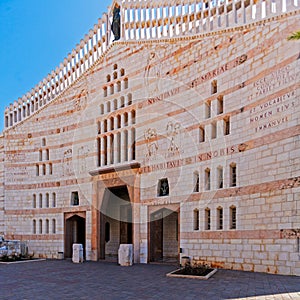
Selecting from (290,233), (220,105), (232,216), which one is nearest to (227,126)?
(220,105)

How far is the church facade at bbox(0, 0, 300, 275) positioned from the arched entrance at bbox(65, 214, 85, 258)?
76 mm

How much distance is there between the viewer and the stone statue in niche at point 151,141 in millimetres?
17236

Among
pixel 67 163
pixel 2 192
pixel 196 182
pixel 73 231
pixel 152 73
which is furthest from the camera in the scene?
pixel 2 192

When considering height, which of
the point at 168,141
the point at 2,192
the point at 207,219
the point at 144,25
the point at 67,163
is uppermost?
the point at 144,25

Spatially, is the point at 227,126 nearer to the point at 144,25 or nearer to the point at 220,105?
the point at 220,105

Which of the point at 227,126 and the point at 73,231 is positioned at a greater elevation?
the point at 227,126

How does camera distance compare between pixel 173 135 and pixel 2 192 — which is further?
pixel 2 192

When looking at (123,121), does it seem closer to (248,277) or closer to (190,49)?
(190,49)

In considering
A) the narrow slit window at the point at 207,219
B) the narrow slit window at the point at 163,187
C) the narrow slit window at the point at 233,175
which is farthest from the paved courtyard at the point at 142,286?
the narrow slit window at the point at 163,187

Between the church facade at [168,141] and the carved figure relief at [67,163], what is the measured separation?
9cm

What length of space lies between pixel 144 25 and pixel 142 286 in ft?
38.0

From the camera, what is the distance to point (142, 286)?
35.2 feet

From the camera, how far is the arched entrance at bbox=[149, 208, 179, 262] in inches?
690

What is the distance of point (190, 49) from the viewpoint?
1606 cm
